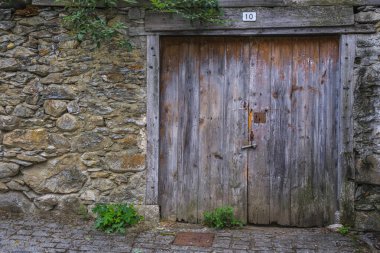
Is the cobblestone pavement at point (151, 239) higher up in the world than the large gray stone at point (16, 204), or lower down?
lower down

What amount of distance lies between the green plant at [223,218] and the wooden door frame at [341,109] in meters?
0.91

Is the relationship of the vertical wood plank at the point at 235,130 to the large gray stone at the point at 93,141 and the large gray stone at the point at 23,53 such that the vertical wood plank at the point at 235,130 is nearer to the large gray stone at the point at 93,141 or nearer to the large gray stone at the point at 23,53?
the large gray stone at the point at 93,141

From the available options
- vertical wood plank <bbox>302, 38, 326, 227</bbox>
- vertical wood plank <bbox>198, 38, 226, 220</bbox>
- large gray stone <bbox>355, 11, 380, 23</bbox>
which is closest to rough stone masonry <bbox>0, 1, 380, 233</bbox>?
vertical wood plank <bbox>198, 38, 226, 220</bbox>

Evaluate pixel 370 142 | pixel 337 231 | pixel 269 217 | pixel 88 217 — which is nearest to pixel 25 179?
pixel 88 217

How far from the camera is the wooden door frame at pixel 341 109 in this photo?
184 inches

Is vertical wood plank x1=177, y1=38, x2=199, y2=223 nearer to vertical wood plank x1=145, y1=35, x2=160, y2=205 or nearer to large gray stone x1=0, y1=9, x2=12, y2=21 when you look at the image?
vertical wood plank x1=145, y1=35, x2=160, y2=205

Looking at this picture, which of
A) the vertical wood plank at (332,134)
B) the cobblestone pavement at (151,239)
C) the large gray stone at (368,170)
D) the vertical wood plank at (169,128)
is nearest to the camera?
the cobblestone pavement at (151,239)

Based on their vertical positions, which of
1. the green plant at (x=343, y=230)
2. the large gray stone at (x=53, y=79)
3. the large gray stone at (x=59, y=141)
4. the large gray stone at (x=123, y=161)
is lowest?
the green plant at (x=343, y=230)

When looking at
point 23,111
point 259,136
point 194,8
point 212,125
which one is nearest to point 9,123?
point 23,111

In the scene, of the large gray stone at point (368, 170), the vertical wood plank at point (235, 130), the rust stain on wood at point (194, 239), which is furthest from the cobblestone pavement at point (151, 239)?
the large gray stone at point (368, 170)

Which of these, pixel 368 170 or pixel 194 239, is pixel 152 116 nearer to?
pixel 194 239

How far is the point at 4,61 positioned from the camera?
4977 millimetres

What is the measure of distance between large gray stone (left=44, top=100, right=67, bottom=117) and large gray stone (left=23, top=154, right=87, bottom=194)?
0.48 metres

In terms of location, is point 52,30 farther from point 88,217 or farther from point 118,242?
point 118,242
